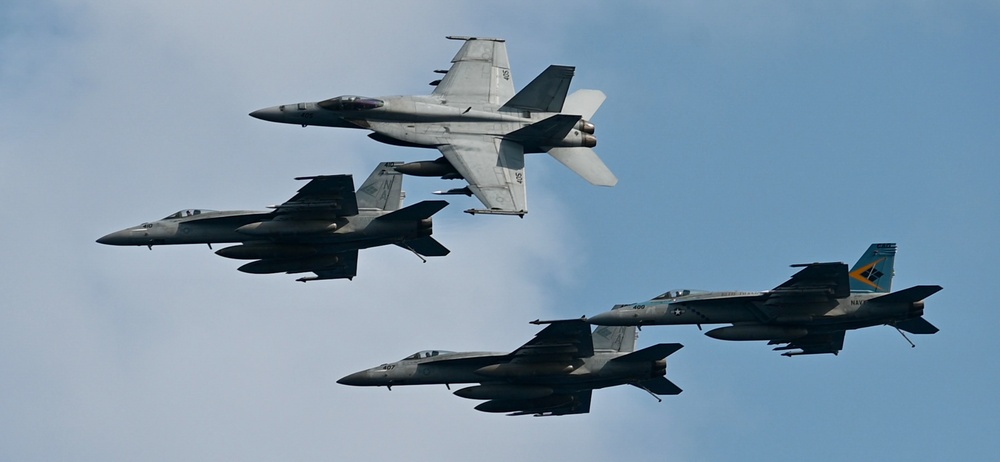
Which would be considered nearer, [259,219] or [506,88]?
[259,219]

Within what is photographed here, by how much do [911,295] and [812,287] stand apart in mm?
4099

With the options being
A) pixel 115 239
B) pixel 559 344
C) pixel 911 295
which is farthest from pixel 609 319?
pixel 115 239

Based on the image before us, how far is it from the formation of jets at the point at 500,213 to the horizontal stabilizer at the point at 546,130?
0.19 ft

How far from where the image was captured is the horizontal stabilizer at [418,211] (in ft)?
246

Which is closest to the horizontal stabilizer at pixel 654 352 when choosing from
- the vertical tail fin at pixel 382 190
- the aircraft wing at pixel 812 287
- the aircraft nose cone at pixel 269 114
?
the aircraft wing at pixel 812 287

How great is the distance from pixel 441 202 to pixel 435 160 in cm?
315

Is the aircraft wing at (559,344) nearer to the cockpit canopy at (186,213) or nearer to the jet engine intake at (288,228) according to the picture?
the jet engine intake at (288,228)

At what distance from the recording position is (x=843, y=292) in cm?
7831

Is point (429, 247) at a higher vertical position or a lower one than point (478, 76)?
lower

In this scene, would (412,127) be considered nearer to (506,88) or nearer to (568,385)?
(506,88)

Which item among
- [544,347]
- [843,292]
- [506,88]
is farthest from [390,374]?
[843,292]

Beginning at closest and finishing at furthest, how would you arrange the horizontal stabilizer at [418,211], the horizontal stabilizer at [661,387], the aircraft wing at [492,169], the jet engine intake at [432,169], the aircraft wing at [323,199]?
the aircraft wing at [492,169]
the horizontal stabilizer at [418,211]
the aircraft wing at [323,199]
the jet engine intake at [432,169]
the horizontal stabilizer at [661,387]

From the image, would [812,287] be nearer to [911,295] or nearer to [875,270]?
[911,295]

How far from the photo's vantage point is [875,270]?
8275 cm
